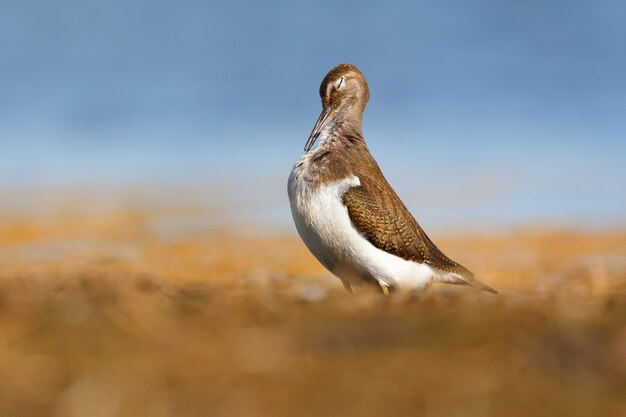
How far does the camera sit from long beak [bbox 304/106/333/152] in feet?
37.6

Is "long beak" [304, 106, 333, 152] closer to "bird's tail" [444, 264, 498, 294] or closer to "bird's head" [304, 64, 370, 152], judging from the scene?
"bird's head" [304, 64, 370, 152]

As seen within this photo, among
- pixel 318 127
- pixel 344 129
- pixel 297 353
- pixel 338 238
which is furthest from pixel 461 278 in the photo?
pixel 297 353

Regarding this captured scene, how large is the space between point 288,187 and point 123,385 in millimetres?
6175

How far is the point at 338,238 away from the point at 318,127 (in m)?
2.37

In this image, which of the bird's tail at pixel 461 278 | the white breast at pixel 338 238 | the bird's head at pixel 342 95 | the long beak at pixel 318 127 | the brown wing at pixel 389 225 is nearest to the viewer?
the white breast at pixel 338 238

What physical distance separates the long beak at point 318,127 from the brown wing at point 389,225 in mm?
1160

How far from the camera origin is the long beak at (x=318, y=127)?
11.5 meters

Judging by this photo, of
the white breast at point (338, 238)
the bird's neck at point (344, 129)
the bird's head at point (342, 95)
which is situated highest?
the bird's head at point (342, 95)

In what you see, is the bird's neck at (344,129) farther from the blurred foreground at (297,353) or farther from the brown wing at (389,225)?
the blurred foreground at (297,353)

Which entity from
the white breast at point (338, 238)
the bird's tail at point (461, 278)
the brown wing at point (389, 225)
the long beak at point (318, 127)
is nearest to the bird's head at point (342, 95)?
the long beak at point (318, 127)

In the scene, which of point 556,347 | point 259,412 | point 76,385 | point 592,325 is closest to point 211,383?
point 259,412

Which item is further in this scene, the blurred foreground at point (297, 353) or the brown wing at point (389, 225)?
Answer: the brown wing at point (389, 225)

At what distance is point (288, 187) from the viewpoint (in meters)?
10.1

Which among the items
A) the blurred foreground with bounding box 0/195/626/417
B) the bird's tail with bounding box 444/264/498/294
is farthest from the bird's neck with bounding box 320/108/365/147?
the blurred foreground with bounding box 0/195/626/417
